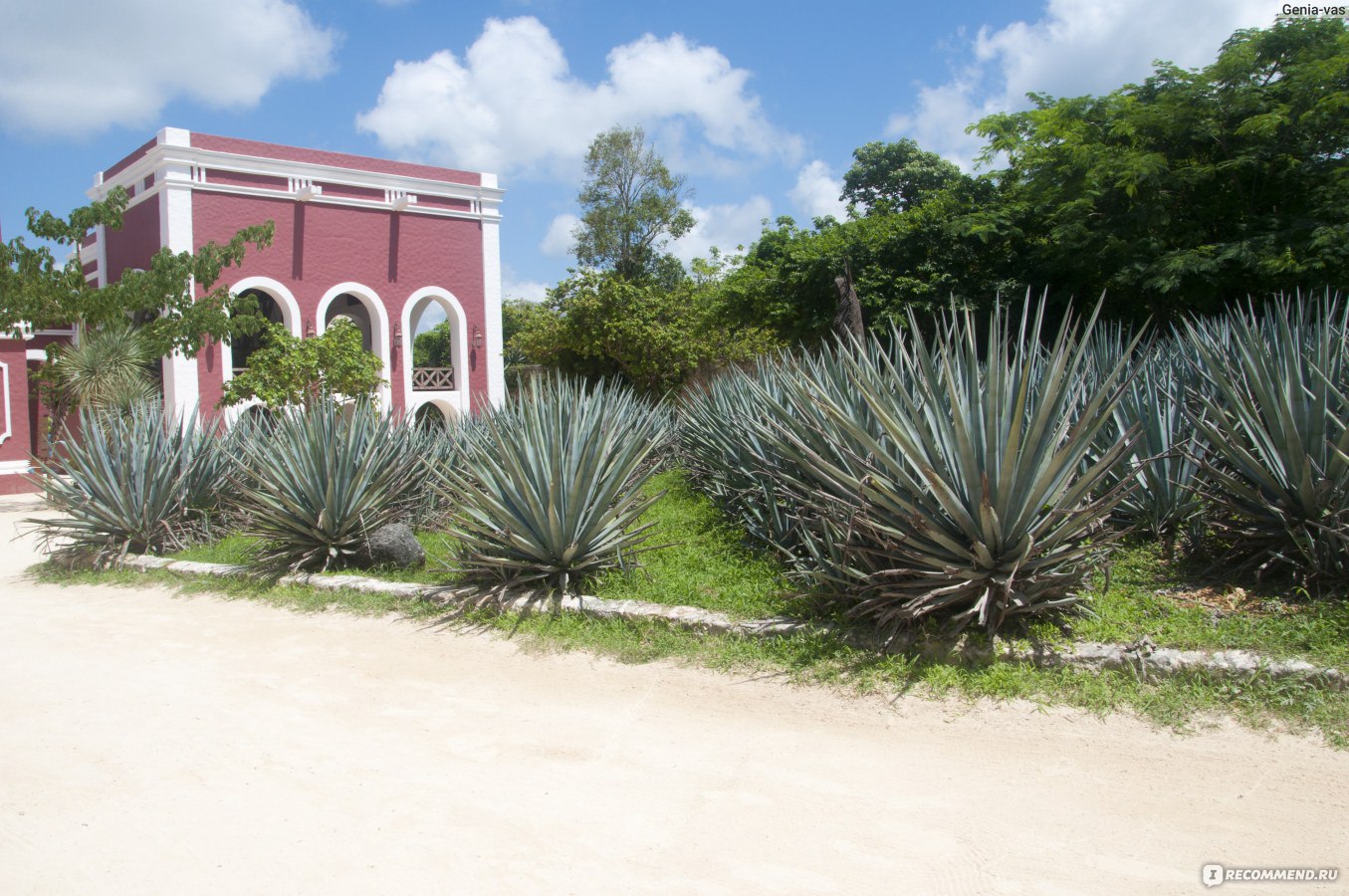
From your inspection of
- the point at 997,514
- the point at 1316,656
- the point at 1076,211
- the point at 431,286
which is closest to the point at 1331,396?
the point at 1316,656

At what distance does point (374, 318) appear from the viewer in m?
23.4

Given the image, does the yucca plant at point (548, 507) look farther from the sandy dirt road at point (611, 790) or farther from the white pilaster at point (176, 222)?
the white pilaster at point (176, 222)

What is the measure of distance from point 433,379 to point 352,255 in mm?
3791

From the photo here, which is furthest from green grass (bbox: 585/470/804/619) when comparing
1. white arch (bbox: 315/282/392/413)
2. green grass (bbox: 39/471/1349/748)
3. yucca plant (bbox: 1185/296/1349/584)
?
white arch (bbox: 315/282/392/413)

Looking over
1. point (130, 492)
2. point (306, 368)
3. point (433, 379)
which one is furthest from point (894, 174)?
point (130, 492)

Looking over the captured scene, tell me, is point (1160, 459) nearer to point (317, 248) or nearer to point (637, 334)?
point (637, 334)

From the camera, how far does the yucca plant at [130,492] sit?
378 inches

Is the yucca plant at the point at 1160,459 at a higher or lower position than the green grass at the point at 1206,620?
higher

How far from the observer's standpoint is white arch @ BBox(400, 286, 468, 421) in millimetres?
23531

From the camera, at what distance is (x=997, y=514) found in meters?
4.74

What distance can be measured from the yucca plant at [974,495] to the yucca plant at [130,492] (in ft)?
24.8

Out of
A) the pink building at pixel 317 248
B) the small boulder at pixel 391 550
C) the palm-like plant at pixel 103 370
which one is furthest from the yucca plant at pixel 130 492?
the pink building at pixel 317 248

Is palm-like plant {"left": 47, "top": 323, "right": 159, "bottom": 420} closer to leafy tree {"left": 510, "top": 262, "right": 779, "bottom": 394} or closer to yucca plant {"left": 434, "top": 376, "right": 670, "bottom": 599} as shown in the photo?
leafy tree {"left": 510, "top": 262, "right": 779, "bottom": 394}

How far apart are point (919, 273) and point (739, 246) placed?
9.58 meters
